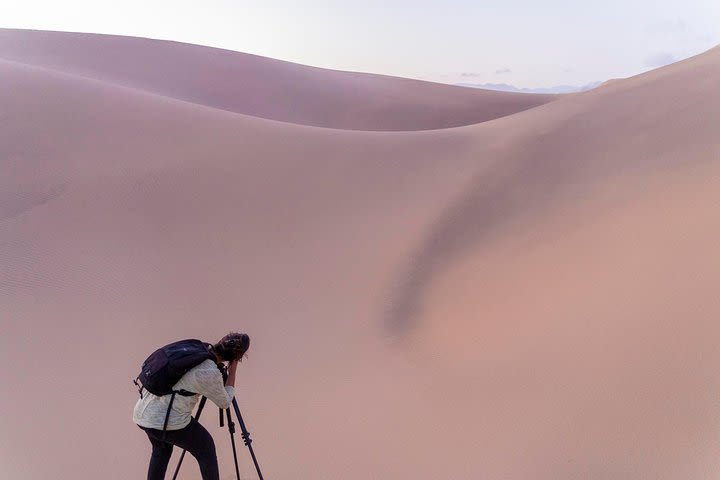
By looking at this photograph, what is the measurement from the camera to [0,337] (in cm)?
478

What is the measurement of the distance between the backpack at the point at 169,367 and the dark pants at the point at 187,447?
132 millimetres

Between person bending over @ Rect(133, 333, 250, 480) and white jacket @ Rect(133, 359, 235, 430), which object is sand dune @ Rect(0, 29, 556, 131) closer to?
person bending over @ Rect(133, 333, 250, 480)

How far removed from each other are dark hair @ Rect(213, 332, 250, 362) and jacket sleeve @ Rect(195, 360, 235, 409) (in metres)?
0.13

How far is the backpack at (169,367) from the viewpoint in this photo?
2.37 m

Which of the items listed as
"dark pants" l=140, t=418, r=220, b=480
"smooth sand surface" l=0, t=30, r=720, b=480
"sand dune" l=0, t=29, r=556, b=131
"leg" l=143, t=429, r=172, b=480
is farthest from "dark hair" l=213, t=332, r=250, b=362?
"sand dune" l=0, t=29, r=556, b=131

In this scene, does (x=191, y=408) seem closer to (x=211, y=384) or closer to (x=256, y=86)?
(x=211, y=384)

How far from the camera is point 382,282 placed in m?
5.70

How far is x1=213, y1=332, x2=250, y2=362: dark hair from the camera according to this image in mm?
2559

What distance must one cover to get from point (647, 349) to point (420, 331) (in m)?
1.84

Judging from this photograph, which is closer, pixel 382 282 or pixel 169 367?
pixel 169 367

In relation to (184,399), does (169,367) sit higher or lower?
higher

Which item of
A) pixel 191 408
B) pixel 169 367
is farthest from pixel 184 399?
pixel 169 367

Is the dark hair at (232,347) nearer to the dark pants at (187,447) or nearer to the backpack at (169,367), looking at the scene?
the backpack at (169,367)

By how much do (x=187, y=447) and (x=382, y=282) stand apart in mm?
3312
